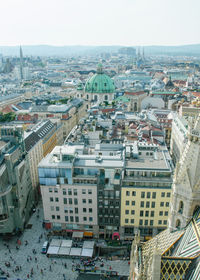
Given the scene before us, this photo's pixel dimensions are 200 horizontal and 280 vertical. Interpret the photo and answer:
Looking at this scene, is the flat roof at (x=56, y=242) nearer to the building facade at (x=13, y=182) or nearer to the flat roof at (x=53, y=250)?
the flat roof at (x=53, y=250)

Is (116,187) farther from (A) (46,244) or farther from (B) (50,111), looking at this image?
(B) (50,111)

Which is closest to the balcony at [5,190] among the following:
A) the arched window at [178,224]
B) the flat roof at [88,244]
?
the flat roof at [88,244]

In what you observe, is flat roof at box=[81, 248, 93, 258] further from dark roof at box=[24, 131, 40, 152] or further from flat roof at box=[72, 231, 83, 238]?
dark roof at box=[24, 131, 40, 152]

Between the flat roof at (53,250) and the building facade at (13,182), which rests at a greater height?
the building facade at (13,182)

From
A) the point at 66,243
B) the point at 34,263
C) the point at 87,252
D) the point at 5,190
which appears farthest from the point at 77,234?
the point at 5,190

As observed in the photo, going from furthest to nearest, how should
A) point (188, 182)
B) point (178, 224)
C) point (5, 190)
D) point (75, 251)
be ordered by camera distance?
1. point (5, 190)
2. point (75, 251)
3. point (178, 224)
4. point (188, 182)

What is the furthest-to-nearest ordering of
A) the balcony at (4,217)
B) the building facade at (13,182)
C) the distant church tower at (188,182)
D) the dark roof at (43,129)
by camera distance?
the dark roof at (43,129)
the balcony at (4,217)
the building facade at (13,182)
the distant church tower at (188,182)

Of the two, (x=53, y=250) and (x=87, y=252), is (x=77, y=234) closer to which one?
(x=87, y=252)
